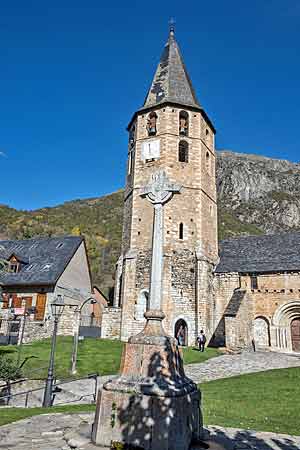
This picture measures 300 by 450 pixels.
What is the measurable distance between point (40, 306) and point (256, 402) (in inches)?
758

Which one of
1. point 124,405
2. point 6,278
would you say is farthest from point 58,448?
point 6,278

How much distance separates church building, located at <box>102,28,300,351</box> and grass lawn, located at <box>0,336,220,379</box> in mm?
2354

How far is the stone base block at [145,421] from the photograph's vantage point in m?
4.82

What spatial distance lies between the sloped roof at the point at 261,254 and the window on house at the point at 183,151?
8292 mm

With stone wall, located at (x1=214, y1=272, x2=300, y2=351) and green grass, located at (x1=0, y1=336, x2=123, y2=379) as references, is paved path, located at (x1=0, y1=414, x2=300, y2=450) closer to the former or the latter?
green grass, located at (x1=0, y1=336, x2=123, y2=379)

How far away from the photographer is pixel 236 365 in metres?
16.8

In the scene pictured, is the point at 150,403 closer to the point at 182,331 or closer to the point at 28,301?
the point at 182,331

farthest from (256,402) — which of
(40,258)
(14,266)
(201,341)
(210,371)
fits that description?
(14,266)

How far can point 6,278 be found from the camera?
27.6 metres

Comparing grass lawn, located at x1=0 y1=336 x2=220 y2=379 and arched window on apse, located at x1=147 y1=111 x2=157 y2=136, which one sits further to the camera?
arched window on apse, located at x1=147 y1=111 x2=157 y2=136

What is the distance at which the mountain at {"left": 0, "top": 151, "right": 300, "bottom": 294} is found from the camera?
2121 inches

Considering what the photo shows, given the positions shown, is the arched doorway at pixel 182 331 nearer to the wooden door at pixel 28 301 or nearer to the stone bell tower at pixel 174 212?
the stone bell tower at pixel 174 212

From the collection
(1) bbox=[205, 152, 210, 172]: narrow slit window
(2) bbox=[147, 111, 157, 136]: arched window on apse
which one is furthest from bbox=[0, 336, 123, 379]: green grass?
(2) bbox=[147, 111, 157, 136]: arched window on apse

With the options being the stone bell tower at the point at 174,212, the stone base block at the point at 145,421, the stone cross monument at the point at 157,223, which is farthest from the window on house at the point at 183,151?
the stone base block at the point at 145,421
